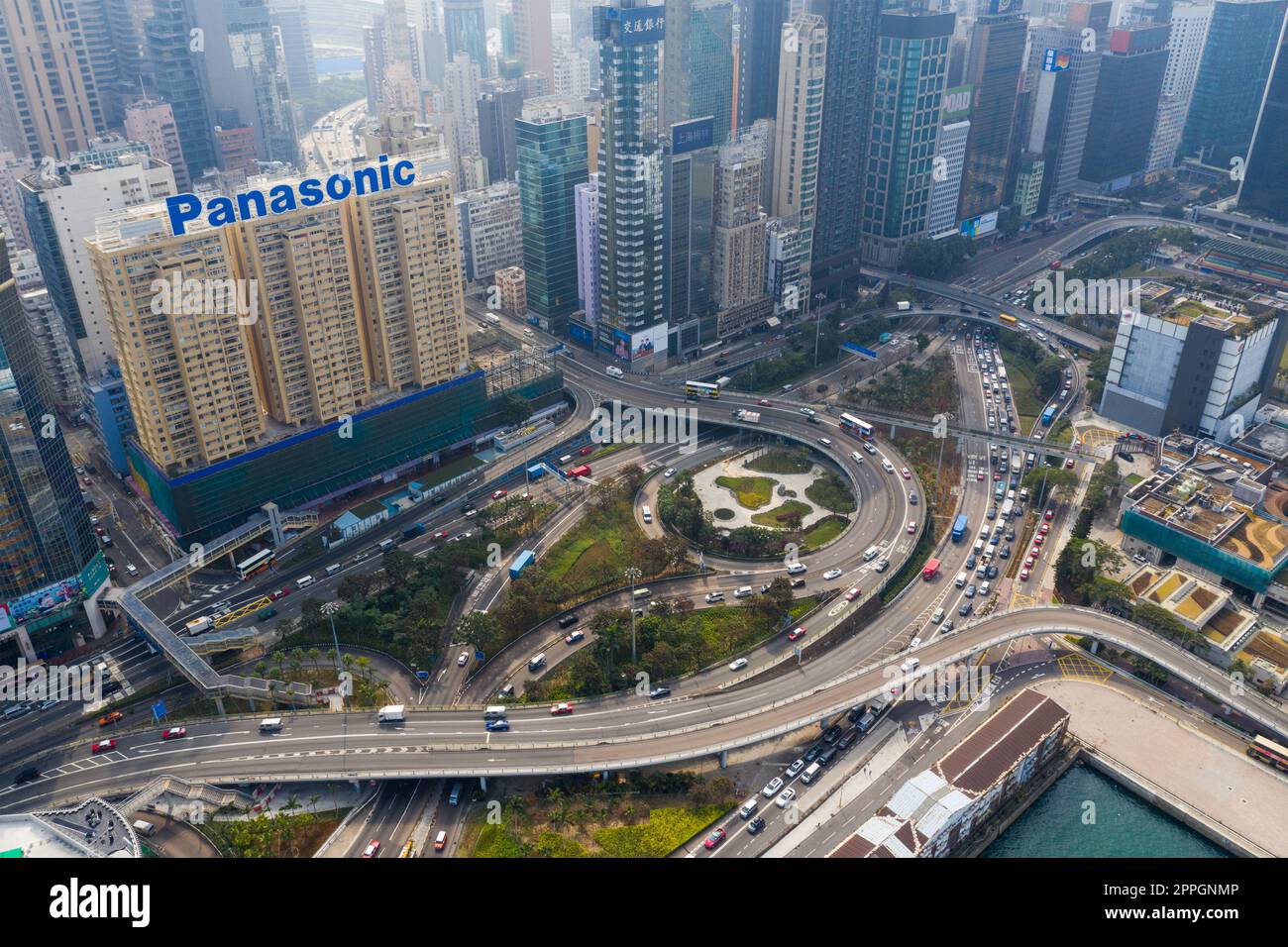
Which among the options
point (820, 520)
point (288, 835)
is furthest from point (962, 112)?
point (288, 835)

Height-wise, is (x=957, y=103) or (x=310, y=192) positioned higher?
(x=310, y=192)

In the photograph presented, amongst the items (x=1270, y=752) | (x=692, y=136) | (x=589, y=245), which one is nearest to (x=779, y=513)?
→ (x=1270, y=752)

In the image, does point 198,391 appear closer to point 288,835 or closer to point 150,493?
point 150,493

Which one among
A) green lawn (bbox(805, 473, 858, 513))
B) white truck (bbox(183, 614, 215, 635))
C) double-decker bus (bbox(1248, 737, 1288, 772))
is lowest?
double-decker bus (bbox(1248, 737, 1288, 772))

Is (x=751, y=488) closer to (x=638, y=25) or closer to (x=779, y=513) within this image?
(x=779, y=513)

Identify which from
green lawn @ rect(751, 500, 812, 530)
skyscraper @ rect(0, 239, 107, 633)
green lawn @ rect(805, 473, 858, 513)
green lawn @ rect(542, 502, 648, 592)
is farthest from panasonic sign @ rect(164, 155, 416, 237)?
green lawn @ rect(805, 473, 858, 513)

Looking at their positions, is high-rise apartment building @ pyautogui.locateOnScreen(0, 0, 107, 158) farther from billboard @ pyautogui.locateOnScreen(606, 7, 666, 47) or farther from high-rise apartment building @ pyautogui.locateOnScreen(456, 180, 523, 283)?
billboard @ pyautogui.locateOnScreen(606, 7, 666, 47)

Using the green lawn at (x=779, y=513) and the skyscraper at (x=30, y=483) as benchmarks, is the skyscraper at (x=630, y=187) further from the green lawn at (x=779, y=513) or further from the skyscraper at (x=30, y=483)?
the skyscraper at (x=30, y=483)
